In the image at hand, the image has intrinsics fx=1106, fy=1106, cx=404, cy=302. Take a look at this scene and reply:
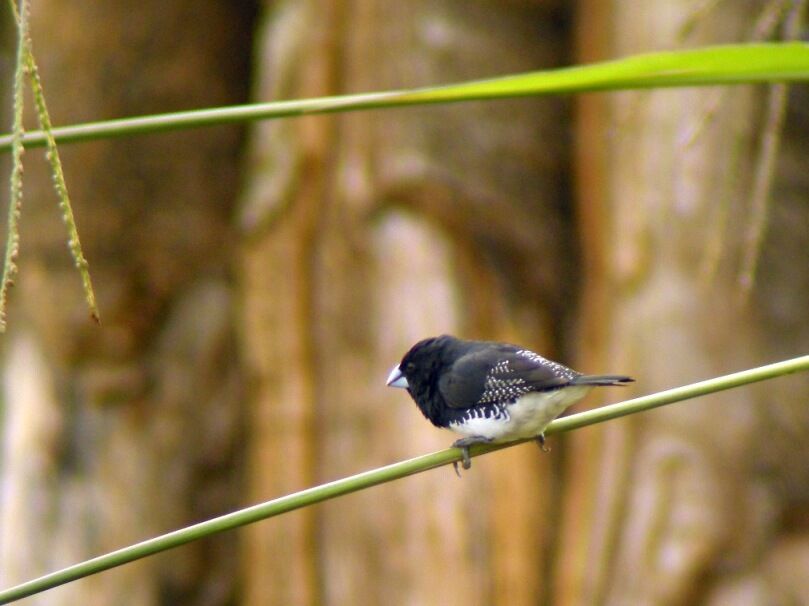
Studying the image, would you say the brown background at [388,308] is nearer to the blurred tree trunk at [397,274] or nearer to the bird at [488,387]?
the blurred tree trunk at [397,274]

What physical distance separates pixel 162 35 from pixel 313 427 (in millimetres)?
1613

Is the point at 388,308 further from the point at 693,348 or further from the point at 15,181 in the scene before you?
the point at 15,181

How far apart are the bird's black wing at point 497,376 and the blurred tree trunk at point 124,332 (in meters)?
2.30

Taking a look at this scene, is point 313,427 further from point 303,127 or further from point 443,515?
point 303,127

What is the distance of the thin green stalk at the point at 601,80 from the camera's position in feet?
2.80

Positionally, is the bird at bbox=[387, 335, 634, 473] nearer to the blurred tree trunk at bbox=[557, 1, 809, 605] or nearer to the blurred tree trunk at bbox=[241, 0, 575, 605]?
the blurred tree trunk at bbox=[557, 1, 809, 605]

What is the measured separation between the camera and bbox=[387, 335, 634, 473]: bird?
1914 millimetres

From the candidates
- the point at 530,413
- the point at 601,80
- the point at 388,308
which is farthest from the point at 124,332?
→ the point at 601,80

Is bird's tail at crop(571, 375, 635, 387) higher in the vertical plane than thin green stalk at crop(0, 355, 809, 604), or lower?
higher

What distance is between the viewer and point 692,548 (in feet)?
10.9

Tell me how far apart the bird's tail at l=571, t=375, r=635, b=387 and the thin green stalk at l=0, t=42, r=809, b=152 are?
69cm

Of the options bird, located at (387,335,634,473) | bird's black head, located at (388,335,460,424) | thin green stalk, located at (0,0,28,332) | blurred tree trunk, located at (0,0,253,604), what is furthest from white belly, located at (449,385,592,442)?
blurred tree trunk, located at (0,0,253,604)

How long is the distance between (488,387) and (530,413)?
140 mm

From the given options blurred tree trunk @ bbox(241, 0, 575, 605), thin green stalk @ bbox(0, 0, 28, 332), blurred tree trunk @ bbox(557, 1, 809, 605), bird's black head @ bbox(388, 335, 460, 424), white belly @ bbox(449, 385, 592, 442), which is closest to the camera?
thin green stalk @ bbox(0, 0, 28, 332)
